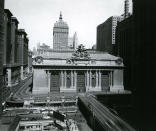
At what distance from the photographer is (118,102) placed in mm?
58281

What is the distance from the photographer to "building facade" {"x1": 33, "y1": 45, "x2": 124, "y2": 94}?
67188 millimetres

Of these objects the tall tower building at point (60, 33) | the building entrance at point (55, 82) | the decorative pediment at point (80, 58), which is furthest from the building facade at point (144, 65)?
the tall tower building at point (60, 33)

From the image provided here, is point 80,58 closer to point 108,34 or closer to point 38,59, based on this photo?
point 38,59

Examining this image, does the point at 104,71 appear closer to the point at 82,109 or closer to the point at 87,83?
the point at 87,83

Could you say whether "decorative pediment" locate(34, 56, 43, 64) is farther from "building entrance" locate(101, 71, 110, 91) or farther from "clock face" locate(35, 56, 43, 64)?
"building entrance" locate(101, 71, 110, 91)

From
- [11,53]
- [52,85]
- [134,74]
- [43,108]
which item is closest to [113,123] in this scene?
[134,74]

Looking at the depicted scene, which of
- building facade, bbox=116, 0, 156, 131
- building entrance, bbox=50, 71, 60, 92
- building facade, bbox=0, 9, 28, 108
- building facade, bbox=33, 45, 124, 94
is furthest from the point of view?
building facade, bbox=0, 9, 28, 108

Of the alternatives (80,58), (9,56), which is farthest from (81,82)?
(9,56)

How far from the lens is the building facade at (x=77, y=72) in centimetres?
6719

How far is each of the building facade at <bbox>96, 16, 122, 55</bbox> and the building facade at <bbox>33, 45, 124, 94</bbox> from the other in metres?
49.8

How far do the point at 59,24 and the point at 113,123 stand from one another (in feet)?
411

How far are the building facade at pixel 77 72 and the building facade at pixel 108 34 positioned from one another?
49.8 m

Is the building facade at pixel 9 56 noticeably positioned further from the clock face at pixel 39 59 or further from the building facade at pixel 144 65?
the building facade at pixel 144 65

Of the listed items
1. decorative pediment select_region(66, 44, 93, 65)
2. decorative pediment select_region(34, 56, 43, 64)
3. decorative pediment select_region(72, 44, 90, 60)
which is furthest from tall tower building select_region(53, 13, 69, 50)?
decorative pediment select_region(34, 56, 43, 64)
